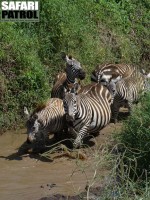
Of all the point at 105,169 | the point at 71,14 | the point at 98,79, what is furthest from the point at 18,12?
the point at 105,169

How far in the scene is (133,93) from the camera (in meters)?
12.2

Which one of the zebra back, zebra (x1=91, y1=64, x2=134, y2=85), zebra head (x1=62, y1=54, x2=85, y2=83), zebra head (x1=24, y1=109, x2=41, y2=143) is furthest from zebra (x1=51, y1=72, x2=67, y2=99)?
zebra head (x1=24, y1=109, x2=41, y2=143)

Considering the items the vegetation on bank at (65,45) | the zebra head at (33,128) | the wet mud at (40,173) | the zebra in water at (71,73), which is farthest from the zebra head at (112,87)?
the zebra head at (33,128)

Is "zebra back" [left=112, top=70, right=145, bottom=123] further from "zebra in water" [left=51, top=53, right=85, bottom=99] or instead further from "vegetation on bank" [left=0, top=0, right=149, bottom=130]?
"vegetation on bank" [left=0, top=0, right=149, bottom=130]

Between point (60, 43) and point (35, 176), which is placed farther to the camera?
point (60, 43)

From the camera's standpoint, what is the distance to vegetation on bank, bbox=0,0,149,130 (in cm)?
1176

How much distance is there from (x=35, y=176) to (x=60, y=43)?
5028mm

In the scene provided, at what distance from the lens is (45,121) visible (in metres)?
10.0

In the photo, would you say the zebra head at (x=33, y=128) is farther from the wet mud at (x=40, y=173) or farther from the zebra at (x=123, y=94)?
the zebra at (x=123, y=94)

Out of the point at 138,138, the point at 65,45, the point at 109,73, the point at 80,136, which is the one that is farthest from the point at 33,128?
the point at 65,45

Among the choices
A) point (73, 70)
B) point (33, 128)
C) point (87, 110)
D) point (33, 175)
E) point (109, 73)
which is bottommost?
point (33, 175)

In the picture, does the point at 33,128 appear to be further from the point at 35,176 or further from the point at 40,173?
the point at 35,176
